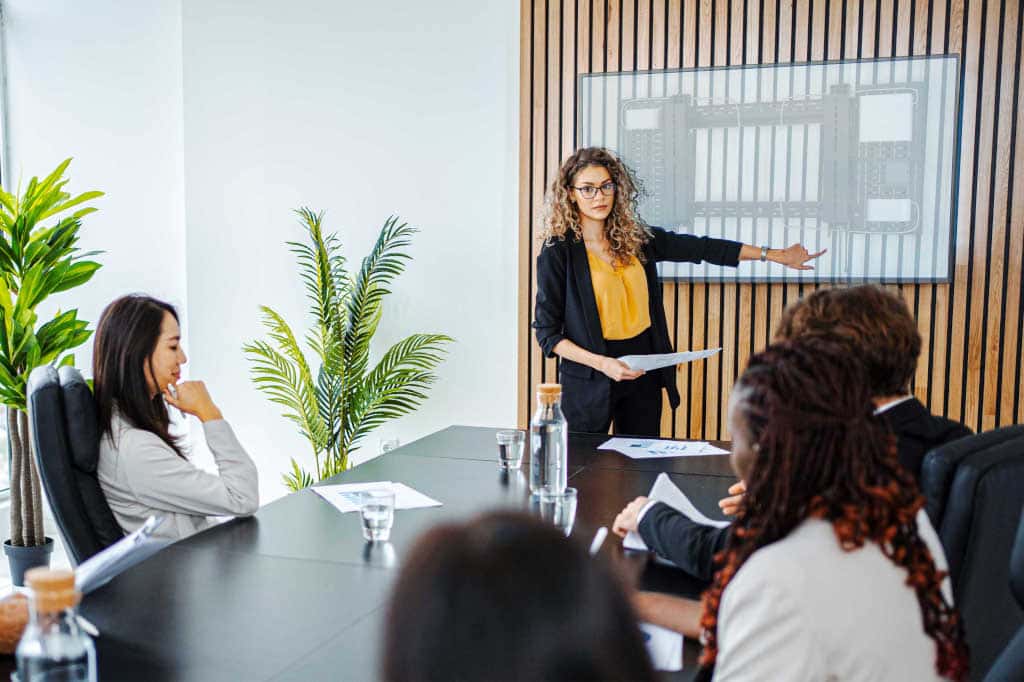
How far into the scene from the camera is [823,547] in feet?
3.66

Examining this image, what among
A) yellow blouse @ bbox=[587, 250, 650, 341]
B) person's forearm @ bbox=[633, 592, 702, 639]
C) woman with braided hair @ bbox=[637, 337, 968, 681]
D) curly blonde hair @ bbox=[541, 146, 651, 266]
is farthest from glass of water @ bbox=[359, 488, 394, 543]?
curly blonde hair @ bbox=[541, 146, 651, 266]

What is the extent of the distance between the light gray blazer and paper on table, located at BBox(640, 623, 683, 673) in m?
1.10

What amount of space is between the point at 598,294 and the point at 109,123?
3143mm

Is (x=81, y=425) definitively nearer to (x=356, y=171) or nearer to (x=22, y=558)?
(x=22, y=558)

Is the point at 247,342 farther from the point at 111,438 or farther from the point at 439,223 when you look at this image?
the point at 111,438

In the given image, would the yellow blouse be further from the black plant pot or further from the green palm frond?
the black plant pot

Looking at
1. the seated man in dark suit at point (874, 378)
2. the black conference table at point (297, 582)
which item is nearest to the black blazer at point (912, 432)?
the seated man in dark suit at point (874, 378)

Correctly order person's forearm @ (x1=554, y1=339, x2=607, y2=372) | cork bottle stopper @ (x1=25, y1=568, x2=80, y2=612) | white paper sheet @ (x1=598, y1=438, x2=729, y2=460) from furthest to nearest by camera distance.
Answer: person's forearm @ (x1=554, y1=339, x2=607, y2=372)
white paper sheet @ (x1=598, y1=438, x2=729, y2=460)
cork bottle stopper @ (x1=25, y1=568, x2=80, y2=612)

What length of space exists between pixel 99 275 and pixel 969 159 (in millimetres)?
4361

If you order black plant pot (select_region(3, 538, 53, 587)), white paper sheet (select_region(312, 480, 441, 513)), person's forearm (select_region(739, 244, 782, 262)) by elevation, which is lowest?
black plant pot (select_region(3, 538, 53, 587))

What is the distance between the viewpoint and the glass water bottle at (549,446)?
237cm

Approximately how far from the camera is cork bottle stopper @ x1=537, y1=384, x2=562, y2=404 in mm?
2316

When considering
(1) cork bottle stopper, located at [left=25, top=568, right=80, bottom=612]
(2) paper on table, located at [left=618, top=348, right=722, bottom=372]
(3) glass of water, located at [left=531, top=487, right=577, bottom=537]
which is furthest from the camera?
(2) paper on table, located at [left=618, top=348, right=722, bottom=372]

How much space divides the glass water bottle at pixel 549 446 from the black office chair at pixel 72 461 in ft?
3.26
